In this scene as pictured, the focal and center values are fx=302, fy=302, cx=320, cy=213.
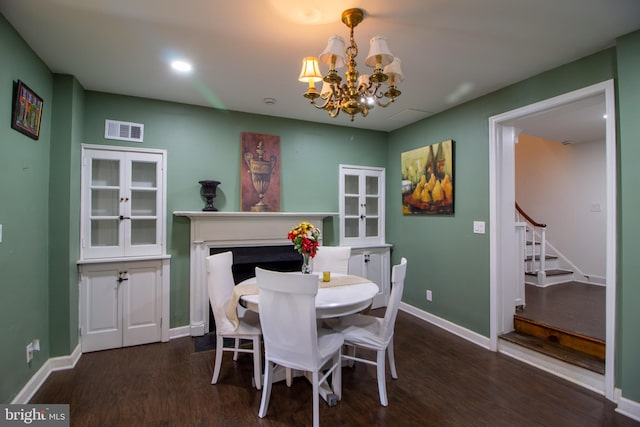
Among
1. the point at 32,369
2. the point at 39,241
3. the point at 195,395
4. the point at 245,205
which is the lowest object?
the point at 195,395

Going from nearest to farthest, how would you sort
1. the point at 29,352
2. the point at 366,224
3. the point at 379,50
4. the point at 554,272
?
the point at 379,50 < the point at 29,352 < the point at 366,224 < the point at 554,272

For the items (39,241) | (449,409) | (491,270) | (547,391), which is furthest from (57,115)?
(547,391)

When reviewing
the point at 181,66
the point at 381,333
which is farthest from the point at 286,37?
the point at 381,333

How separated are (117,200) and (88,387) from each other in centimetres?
172

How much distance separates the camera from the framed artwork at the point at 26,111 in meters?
2.03

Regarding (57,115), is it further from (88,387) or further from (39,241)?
(88,387)

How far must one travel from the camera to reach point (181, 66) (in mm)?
2555

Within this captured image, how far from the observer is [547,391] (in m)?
2.31

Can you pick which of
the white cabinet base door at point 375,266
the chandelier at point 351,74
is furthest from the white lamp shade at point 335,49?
the white cabinet base door at point 375,266

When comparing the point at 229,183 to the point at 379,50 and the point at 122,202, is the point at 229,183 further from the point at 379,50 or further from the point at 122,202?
the point at 379,50

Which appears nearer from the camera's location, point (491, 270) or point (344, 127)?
point (491, 270)

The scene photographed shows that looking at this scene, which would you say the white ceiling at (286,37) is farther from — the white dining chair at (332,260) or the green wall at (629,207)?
the white dining chair at (332,260)

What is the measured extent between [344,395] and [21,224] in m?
2.64

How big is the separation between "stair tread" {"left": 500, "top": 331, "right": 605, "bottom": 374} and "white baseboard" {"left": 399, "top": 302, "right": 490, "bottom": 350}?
0.22 metres
